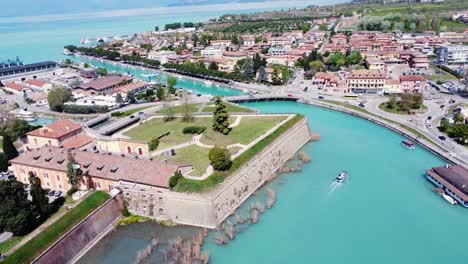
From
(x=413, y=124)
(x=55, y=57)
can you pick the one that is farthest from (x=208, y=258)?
(x=55, y=57)

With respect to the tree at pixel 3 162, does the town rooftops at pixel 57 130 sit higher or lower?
higher

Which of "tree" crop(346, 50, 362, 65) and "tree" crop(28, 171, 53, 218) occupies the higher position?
"tree" crop(346, 50, 362, 65)

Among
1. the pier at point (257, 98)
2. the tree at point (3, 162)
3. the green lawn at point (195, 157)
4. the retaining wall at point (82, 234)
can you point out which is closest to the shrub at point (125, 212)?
the retaining wall at point (82, 234)

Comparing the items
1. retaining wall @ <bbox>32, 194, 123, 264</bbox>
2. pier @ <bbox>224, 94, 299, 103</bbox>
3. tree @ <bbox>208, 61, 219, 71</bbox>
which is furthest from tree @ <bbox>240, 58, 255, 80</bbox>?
retaining wall @ <bbox>32, 194, 123, 264</bbox>

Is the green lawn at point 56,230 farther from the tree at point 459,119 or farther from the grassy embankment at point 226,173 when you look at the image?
the tree at point 459,119

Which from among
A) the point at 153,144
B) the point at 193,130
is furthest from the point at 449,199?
the point at 153,144

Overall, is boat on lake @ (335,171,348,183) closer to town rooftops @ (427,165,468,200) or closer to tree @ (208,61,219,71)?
town rooftops @ (427,165,468,200)

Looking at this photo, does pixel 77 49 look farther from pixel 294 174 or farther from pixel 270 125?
pixel 294 174
